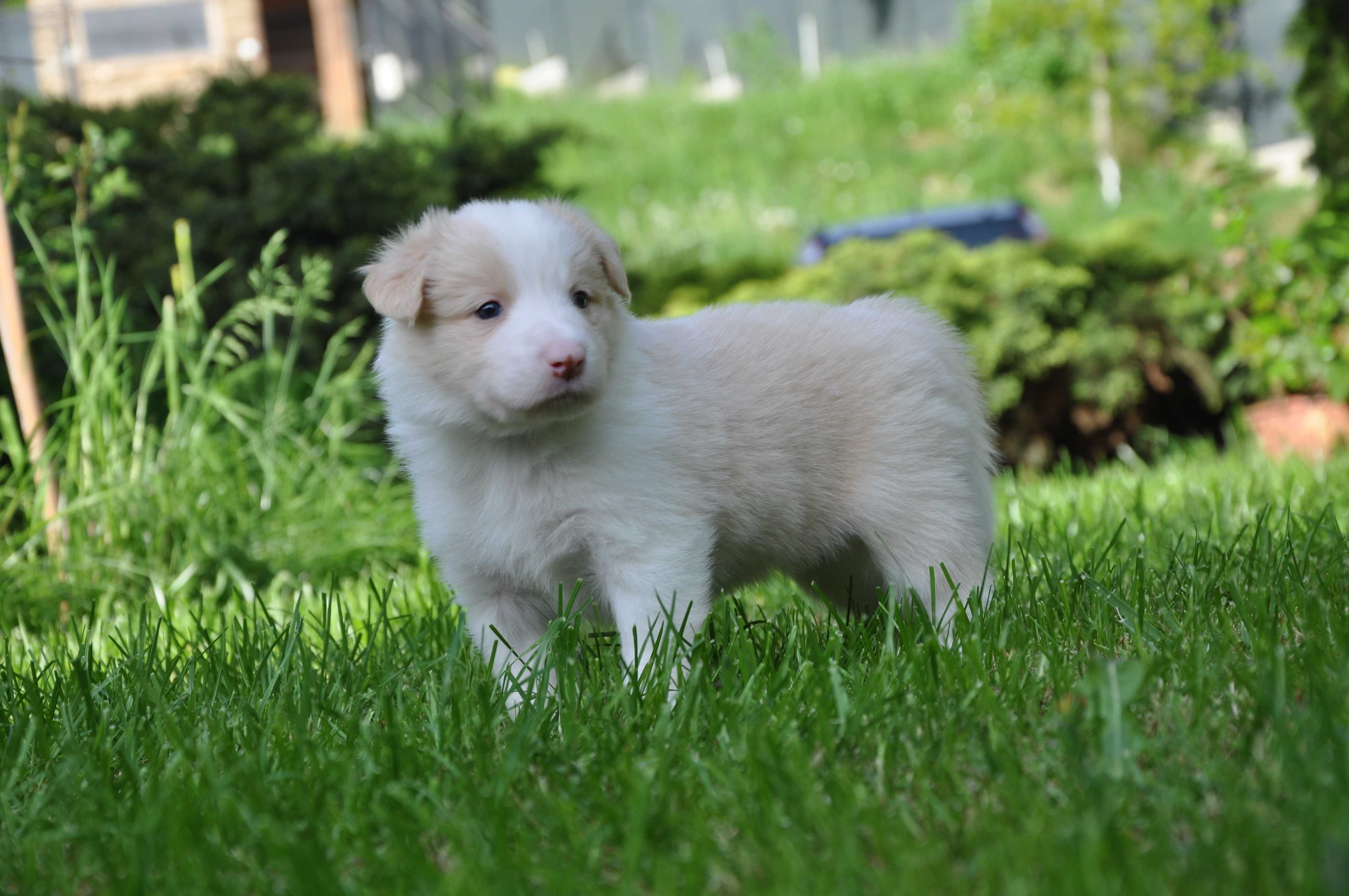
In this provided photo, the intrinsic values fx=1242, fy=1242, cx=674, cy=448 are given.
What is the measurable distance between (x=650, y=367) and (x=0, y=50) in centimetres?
1597

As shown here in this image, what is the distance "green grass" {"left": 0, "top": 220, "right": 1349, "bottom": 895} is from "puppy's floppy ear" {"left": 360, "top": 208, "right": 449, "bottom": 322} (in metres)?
0.66

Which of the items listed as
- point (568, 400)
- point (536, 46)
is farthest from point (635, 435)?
point (536, 46)

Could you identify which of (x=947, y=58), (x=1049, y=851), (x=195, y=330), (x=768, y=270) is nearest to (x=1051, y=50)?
(x=947, y=58)

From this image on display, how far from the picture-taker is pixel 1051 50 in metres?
13.6

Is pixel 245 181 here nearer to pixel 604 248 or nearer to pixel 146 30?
pixel 604 248

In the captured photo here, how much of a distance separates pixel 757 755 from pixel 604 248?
3.87 ft

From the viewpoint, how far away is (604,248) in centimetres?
257

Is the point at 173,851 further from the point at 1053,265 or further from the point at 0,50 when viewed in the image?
the point at 0,50

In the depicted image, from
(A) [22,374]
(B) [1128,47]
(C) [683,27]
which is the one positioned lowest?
(A) [22,374]

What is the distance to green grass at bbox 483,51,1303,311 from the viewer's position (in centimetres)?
1198

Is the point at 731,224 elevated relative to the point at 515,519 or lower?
elevated

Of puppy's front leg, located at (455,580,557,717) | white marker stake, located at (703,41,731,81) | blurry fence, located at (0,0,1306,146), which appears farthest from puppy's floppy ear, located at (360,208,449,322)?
white marker stake, located at (703,41,731,81)

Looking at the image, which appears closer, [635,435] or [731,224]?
[635,435]

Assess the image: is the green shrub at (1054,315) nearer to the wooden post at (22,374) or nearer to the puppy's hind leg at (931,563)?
the wooden post at (22,374)
